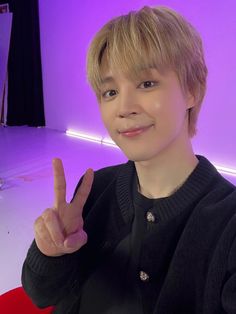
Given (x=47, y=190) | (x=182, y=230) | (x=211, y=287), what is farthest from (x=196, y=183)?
(x=47, y=190)

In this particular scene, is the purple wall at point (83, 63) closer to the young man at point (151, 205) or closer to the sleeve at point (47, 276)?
the young man at point (151, 205)

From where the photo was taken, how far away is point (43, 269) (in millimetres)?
766

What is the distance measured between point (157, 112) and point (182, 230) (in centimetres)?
25

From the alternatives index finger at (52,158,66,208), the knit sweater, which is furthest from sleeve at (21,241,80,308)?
index finger at (52,158,66,208)

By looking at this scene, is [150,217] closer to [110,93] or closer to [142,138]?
→ [142,138]

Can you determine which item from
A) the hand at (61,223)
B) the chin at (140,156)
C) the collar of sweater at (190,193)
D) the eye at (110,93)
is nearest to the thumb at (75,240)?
the hand at (61,223)

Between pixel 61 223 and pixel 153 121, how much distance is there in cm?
30

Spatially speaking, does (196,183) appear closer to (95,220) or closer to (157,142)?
(157,142)

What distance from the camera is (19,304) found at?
2.96ft

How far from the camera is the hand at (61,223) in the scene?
719mm

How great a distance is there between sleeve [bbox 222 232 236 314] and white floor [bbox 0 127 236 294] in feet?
4.33

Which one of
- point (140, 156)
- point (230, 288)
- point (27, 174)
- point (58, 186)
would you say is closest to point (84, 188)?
point (58, 186)

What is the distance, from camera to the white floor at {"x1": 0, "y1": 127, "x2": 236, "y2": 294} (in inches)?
76.4

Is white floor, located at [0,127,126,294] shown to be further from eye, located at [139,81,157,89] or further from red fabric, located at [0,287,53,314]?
eye, located at [139,81,157,89]
